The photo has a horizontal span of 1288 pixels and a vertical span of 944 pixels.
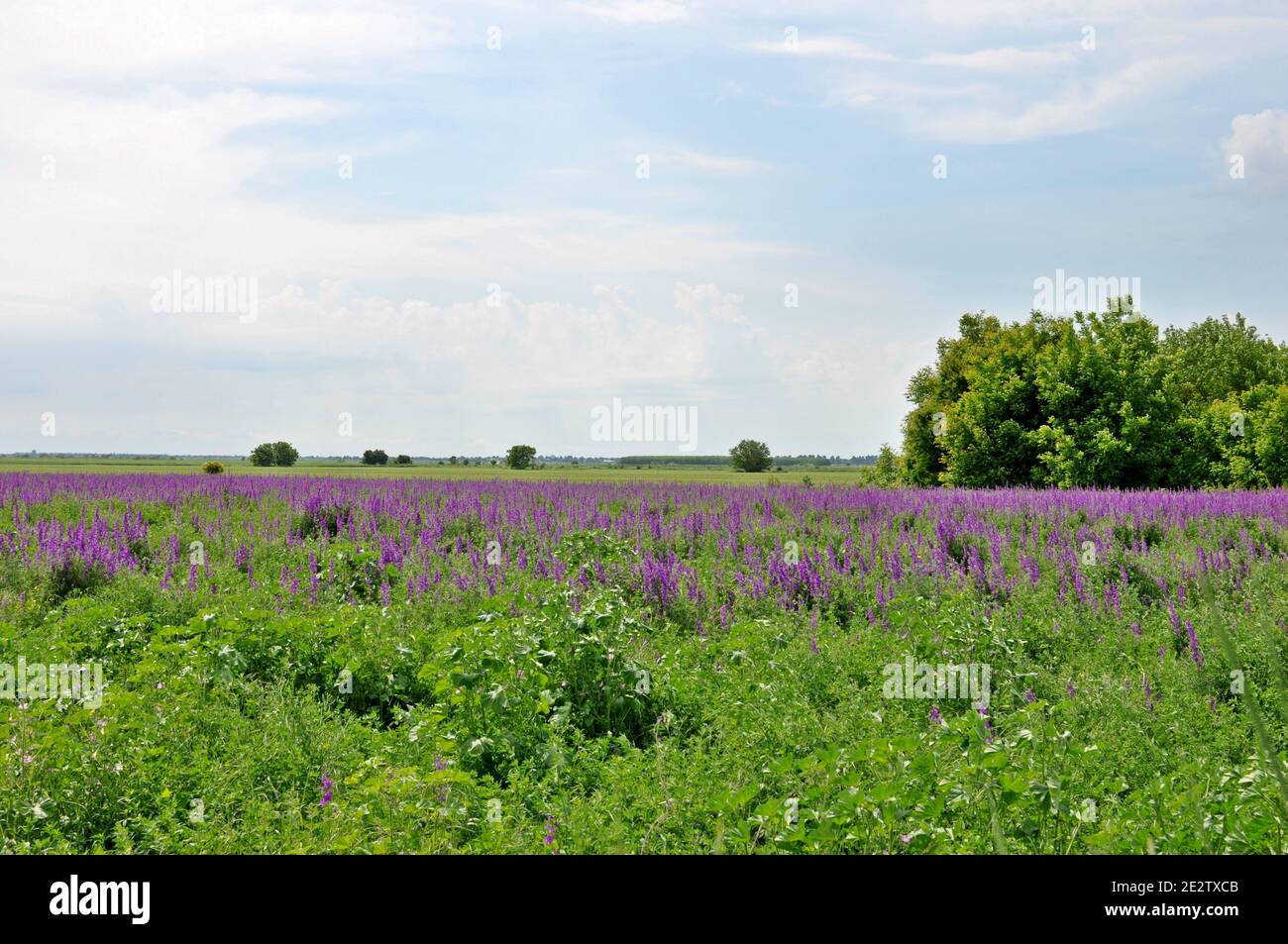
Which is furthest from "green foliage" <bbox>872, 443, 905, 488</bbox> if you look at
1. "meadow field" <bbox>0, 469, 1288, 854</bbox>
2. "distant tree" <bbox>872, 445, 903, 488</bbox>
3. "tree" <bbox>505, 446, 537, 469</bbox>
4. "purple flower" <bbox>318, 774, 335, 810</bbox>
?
"tree" <bbox>505, 446, 537, 469</bbox>

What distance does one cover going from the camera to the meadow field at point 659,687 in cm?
382

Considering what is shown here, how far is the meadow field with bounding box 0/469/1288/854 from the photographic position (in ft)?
12.5

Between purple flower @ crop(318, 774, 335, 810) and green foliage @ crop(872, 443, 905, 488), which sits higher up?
green foliage @ crop(872, 443, 905, 488)

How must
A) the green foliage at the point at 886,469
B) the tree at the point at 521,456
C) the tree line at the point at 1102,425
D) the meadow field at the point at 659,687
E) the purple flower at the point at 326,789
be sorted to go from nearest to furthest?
the meadow field at the point at 659,687 → the purple flower at the point at 326,789 → the tree line at the point at 1102,425 → the green foliage at the point at 886,469 → the tree at the point at 521,456

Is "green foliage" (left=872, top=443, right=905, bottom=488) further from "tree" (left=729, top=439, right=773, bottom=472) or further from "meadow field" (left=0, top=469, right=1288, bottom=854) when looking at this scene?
"tree" (left=729, top=439, right=773, bottom=472)

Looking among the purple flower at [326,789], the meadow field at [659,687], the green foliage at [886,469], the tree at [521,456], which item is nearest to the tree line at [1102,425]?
the green foliage at [886,469]

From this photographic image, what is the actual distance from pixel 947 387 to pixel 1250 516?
61.8 feet

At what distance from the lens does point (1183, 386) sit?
31953 mm

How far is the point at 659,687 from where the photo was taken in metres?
6.02

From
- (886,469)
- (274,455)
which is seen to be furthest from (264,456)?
(886,469)

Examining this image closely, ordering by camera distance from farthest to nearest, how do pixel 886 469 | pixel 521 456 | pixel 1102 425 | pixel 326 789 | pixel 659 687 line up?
1. pixel 521 456
2. pixel 886 469
3. pixel 1102 425
4. pixel 659 687
5. pixel 326 789

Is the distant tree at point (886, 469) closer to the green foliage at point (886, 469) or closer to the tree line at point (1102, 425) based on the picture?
the green foliage at point (886, 469)

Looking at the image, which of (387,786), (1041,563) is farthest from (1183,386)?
(387,786)

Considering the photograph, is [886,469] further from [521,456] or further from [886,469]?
[521,456]
